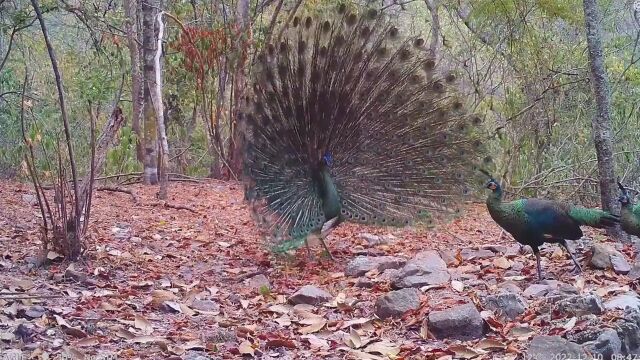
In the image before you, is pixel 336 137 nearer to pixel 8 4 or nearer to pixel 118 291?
pixel 118 291

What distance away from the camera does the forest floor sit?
4.10 metres

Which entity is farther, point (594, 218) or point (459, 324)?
point (594, 218)

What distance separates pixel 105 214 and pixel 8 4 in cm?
340

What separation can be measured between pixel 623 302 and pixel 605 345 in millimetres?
733

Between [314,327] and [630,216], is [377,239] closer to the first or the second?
[630,216]

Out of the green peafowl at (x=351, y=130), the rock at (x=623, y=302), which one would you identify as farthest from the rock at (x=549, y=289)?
the green peafowl at (x=351, y=130)

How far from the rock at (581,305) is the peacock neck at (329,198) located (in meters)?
2.62

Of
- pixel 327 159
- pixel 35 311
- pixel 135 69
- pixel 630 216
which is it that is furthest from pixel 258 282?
pixel 135 69

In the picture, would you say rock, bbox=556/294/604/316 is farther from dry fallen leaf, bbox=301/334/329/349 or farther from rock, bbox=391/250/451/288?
dry fallen leaf, bbox=301/334/329/349

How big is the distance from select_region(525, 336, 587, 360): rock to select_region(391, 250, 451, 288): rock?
5.03 ft

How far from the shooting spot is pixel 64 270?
567cm

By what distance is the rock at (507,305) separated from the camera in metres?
4.52

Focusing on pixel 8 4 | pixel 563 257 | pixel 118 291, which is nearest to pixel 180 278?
pixel 118 291

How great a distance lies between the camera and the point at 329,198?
22.0 ft
